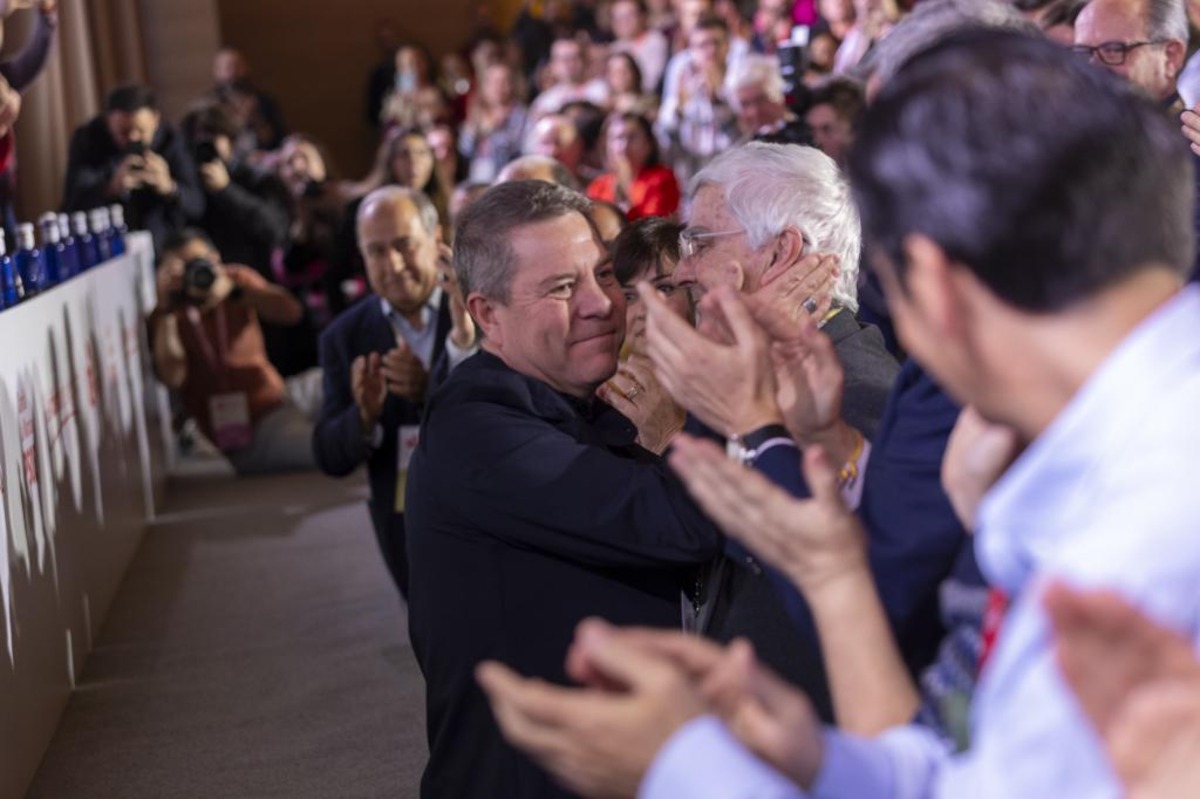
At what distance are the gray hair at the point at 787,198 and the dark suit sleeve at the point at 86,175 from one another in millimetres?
6577

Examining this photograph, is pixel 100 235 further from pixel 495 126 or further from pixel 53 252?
pixel 495 126

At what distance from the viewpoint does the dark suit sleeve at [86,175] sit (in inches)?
342

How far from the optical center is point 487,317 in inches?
103

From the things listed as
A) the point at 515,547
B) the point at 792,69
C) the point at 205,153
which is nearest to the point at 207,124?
the point at 205,153

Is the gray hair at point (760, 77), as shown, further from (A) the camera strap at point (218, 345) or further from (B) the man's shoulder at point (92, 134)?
(B) the man's shoulder at point (92, 134)

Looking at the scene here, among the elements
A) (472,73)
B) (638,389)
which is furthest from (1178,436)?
(472,73)

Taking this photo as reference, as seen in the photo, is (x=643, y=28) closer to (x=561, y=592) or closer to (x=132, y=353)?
(x=132, y=353)

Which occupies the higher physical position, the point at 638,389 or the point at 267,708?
the point at 638,389

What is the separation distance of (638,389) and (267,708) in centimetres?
228

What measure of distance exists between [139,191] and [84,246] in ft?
10.1

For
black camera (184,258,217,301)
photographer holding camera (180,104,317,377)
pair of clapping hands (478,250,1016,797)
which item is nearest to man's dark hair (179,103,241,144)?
photographer holding camera (180,104,317,377)

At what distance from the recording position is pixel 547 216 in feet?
8.55

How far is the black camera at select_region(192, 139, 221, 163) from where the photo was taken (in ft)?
31.4

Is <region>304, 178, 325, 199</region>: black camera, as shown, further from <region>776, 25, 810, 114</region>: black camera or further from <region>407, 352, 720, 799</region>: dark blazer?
<region>407, 352, 720, 799</region>: dark blazer
